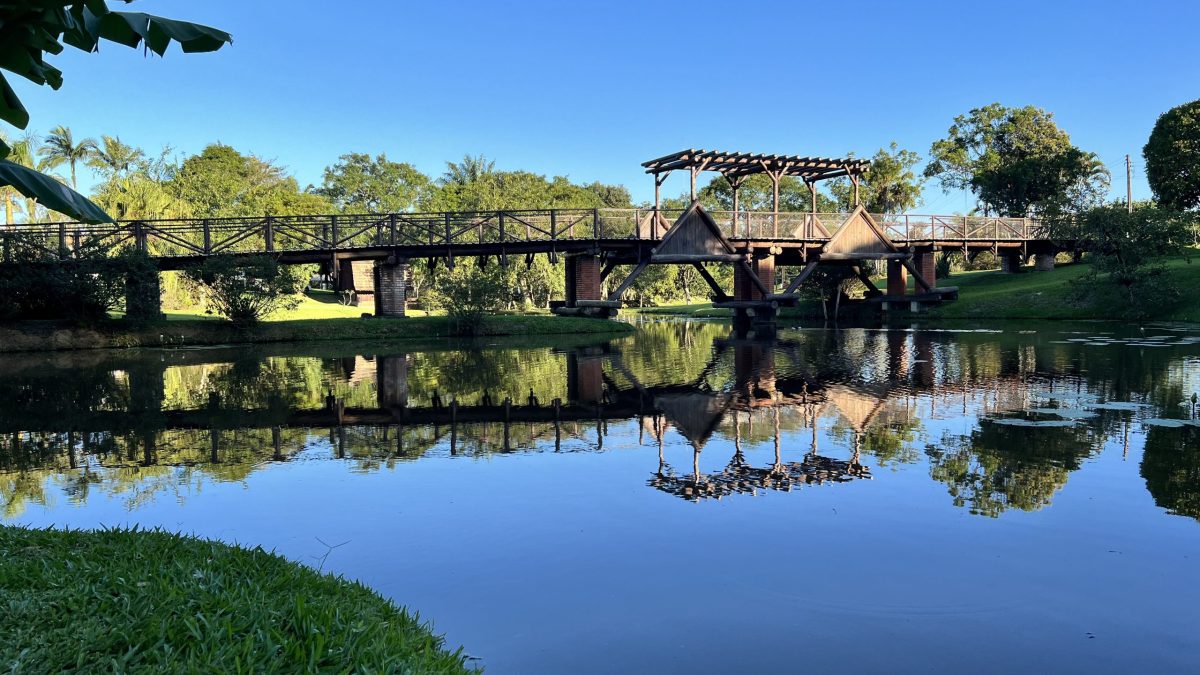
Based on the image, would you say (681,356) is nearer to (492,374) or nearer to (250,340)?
(492,374)

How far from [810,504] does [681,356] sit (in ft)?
56.6

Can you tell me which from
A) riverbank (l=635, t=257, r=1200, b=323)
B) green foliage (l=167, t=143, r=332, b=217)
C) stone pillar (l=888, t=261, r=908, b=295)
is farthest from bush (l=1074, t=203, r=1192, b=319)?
green foliage (l=167, t=143, r=332, b=217)

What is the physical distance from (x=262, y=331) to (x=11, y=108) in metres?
27.3

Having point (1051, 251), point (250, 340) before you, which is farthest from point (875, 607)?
point (1051, 251)

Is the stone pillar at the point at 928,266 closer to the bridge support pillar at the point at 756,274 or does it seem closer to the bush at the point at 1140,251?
the bush at the point at 1140,251

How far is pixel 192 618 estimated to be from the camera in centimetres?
368

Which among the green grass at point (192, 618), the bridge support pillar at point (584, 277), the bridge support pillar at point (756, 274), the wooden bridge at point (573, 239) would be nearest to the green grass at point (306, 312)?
the wooden bridge at point (573, 239)

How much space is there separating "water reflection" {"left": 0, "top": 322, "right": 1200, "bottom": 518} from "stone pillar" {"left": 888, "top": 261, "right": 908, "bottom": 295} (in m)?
20.4

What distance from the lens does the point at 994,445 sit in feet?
31.3

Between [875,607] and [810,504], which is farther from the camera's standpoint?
[810,504]

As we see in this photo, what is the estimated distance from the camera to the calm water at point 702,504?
14.9 ft

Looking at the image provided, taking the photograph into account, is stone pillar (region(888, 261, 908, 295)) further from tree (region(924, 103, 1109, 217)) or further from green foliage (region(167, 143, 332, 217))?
green foliage (region(167, 143, 332, 217))

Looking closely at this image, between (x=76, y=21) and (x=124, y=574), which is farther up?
(x=76, y=21)

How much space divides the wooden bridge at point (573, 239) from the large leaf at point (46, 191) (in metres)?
28.3
